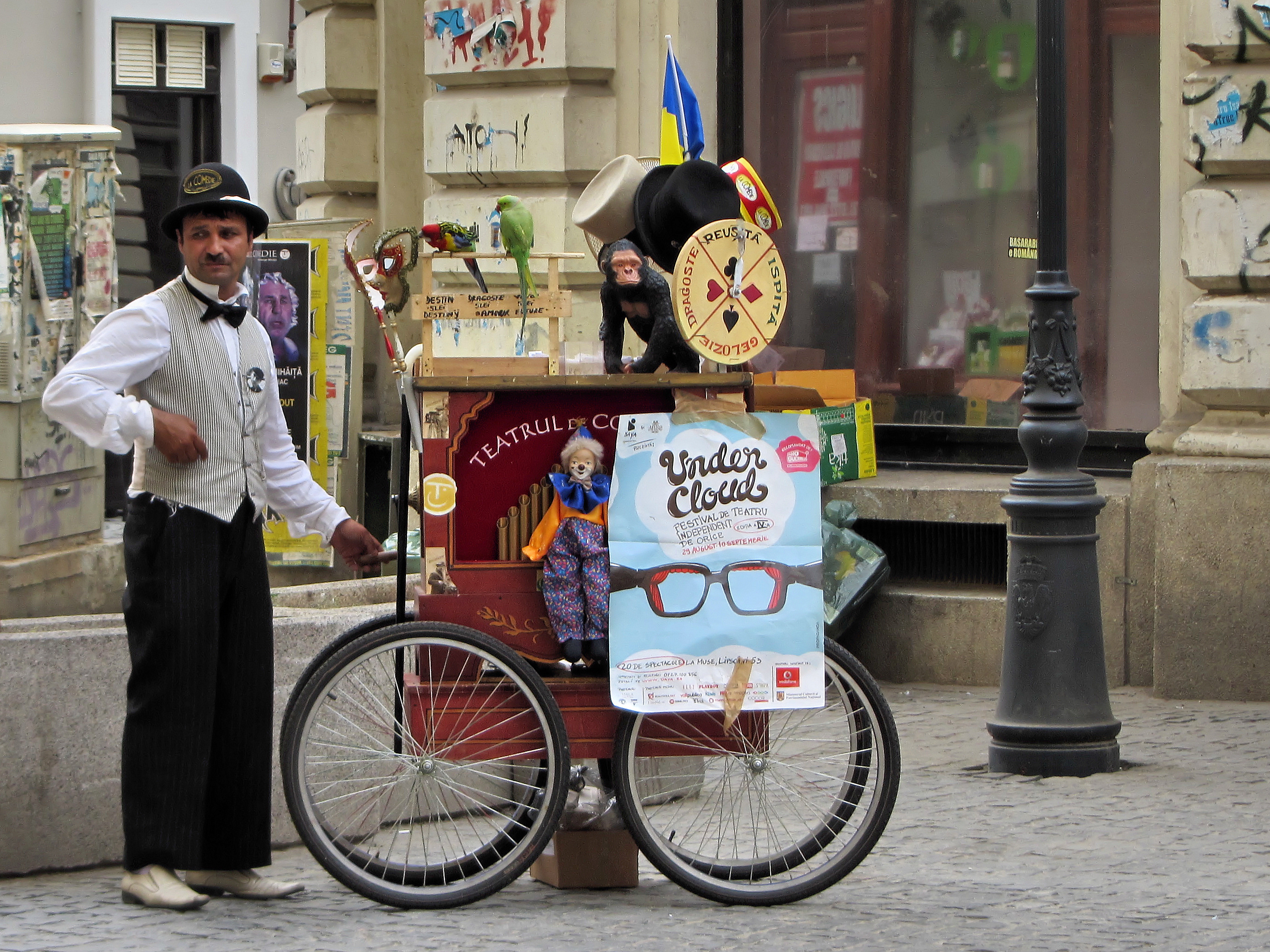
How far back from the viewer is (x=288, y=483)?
4.69 m

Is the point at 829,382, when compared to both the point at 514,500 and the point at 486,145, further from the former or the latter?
the point at 514,500

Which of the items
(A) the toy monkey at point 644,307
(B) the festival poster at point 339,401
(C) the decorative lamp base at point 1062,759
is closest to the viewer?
(A) the toy monkey at point 644,307

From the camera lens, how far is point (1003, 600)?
7.61 metres

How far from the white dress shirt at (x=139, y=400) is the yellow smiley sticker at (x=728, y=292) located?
1.07 m

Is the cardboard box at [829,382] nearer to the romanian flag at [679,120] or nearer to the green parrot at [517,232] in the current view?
the romanian flag at [679,120]

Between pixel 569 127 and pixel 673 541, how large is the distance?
4.58 m

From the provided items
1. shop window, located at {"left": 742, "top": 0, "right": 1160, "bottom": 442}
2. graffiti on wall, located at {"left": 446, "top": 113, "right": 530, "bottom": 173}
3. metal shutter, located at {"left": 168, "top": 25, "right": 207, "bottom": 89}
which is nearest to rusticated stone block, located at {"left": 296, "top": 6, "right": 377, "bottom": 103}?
graffiti on wall, located at {"left": 446, "top": 113, "right": 530, "bottom": 173}

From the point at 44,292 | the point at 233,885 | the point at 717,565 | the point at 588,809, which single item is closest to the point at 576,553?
the point at 717,565

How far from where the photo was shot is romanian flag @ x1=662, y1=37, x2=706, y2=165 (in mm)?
4770

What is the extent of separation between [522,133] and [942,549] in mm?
2832

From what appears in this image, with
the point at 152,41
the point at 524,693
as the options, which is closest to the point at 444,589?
the point at 524,693

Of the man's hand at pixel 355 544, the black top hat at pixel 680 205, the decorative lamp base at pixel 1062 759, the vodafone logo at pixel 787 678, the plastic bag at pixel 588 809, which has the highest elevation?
the black top hat at pixel 680 205

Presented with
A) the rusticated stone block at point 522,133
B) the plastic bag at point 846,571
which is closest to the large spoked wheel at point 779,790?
the plastic bag at point 846,571

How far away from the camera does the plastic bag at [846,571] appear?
7637 millimetres
